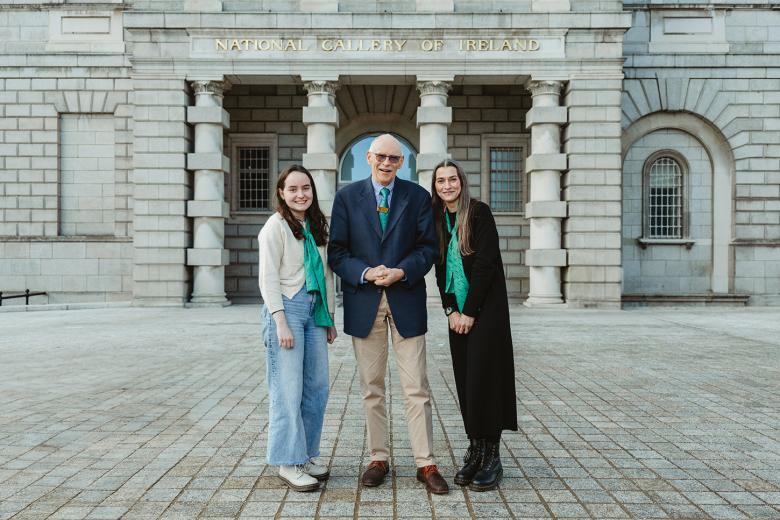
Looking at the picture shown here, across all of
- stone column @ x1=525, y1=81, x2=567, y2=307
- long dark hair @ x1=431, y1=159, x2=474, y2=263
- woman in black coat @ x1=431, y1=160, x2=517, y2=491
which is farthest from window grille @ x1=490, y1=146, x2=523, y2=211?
woman in black coat @ x1=431, y1=160, x2=517, y2=491

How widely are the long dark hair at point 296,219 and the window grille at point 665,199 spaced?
20.0 metres

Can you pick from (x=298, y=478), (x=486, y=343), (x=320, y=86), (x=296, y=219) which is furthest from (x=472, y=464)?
(x=320, y=86)

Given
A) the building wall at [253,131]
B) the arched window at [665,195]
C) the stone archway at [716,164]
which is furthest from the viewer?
the building wall at [253,131]

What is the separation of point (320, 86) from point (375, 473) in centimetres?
1700

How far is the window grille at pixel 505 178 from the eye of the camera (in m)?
23.8

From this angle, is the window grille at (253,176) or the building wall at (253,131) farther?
the window grille at (253,176)

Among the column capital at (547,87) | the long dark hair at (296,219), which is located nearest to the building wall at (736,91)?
the column capital at (547,87)

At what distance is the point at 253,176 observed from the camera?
23922 millimetres

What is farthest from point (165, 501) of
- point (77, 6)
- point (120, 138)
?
point (77, 6)

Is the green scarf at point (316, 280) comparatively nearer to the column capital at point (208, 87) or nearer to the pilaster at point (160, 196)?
the pilaster at point (160, 196)

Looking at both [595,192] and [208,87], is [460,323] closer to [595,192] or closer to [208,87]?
[595,192]

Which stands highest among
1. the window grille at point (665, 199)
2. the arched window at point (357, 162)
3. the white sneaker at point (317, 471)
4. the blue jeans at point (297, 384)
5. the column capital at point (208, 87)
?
the column capital at point (208, 87)

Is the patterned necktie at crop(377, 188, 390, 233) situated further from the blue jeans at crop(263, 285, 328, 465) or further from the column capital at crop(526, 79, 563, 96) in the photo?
the column capital at crop(526, 79, 563, 96)

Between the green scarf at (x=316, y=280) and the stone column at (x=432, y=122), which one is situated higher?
the stone column at (x=432, y=122)
